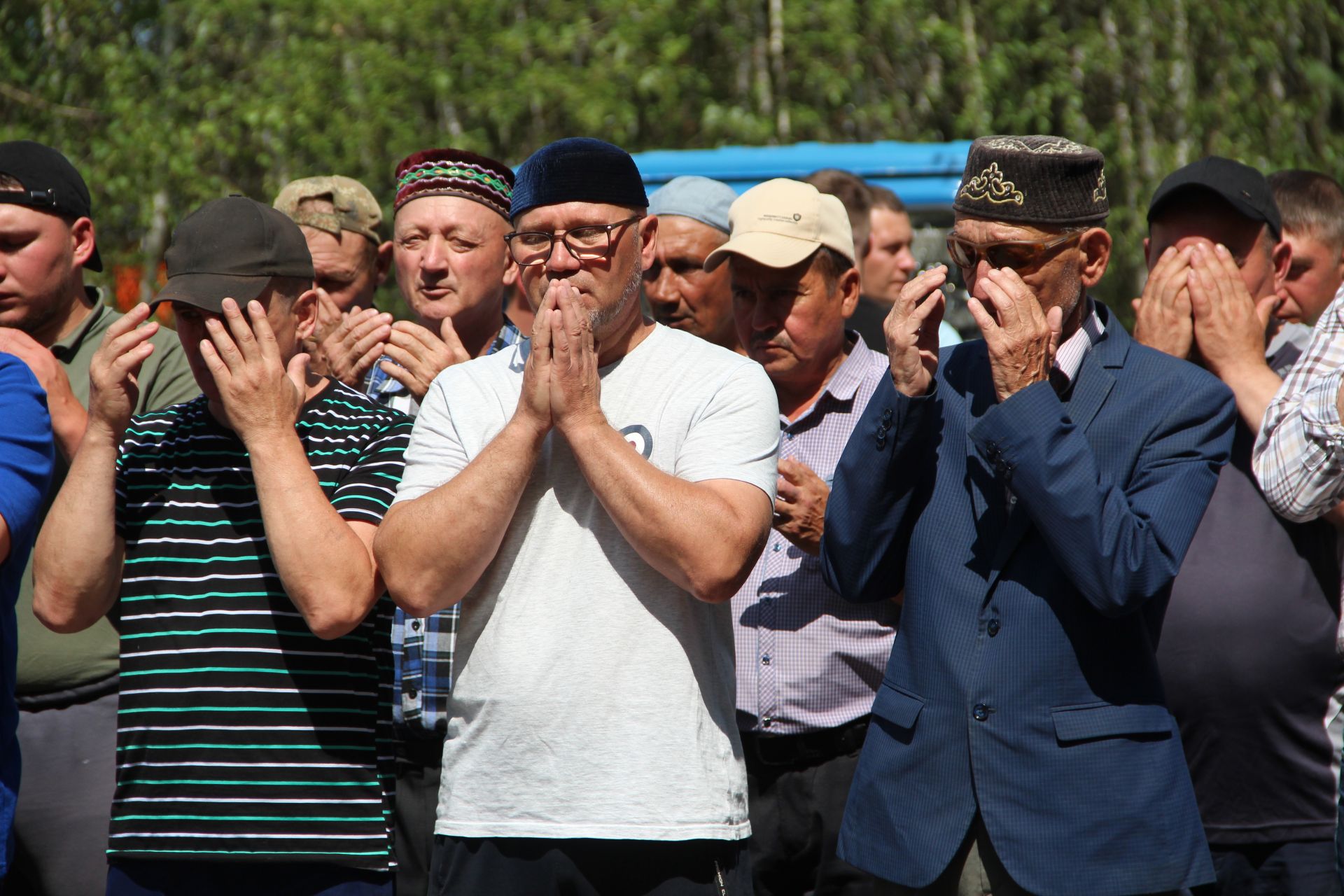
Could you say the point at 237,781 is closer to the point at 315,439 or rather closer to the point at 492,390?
the point at 315,439

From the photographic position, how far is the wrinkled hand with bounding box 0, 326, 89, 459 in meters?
3.68

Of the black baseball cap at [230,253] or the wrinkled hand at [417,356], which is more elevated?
the black baseball cap at [230,253]

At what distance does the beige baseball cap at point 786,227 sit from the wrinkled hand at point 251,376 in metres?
1.48

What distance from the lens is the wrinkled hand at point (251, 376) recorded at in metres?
3.09

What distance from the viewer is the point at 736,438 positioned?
299 centimetres

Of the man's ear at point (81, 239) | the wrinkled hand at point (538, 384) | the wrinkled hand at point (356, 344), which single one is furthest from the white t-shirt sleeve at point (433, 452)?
the man's ear at point (81, 239)

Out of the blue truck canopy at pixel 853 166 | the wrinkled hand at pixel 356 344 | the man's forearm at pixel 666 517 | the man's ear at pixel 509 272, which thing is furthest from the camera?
the blue truck canopy at pixel 853 166

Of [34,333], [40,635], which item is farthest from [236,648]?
[34,333]

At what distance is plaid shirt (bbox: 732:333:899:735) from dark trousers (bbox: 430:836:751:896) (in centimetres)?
95

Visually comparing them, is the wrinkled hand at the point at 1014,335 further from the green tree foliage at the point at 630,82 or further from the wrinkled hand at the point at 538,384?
the green tree foliage at the point at 630,82

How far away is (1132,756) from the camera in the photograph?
2.86 metres

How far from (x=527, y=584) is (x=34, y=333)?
2.18 meters

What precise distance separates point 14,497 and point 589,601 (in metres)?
1.23

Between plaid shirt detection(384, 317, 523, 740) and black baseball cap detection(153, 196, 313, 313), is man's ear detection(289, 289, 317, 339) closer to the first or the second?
black baseball cap detection(153, 196, 313, 313)
